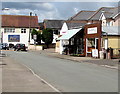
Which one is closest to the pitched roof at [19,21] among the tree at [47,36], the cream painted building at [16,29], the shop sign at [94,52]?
the cream painted building at [16,29]

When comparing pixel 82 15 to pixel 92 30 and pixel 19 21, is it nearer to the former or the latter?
pixel 19 21

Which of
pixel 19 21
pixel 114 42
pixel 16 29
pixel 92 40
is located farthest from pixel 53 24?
pixel 114 42

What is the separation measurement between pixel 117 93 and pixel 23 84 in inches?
159

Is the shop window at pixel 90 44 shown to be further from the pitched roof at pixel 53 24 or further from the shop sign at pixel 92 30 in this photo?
the pitched roof at pixel 53 24

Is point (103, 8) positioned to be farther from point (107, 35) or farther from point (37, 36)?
point (107, 35)

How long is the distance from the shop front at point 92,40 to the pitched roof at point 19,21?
1871 inches

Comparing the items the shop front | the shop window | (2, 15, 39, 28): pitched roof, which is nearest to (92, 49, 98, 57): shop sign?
the shop front

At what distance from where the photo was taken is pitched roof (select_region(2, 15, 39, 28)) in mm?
81325

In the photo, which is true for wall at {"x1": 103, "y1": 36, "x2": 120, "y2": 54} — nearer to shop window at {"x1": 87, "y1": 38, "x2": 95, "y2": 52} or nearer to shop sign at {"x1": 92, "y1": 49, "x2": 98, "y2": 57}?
shop sign at {"x1": 92, "y1": 49, "x2": 98, "y2": 57}

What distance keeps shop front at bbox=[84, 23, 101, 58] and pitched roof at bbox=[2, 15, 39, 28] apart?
47530 millimetres

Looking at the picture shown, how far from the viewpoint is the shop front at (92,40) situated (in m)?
31.5

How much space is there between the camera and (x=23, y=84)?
11.3m

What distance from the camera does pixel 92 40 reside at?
34.0m

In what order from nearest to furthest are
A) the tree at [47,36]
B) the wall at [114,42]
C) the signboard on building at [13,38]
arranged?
the wall at [114,42] → the tree at [47,36] → the signboard on building at [13,38]
